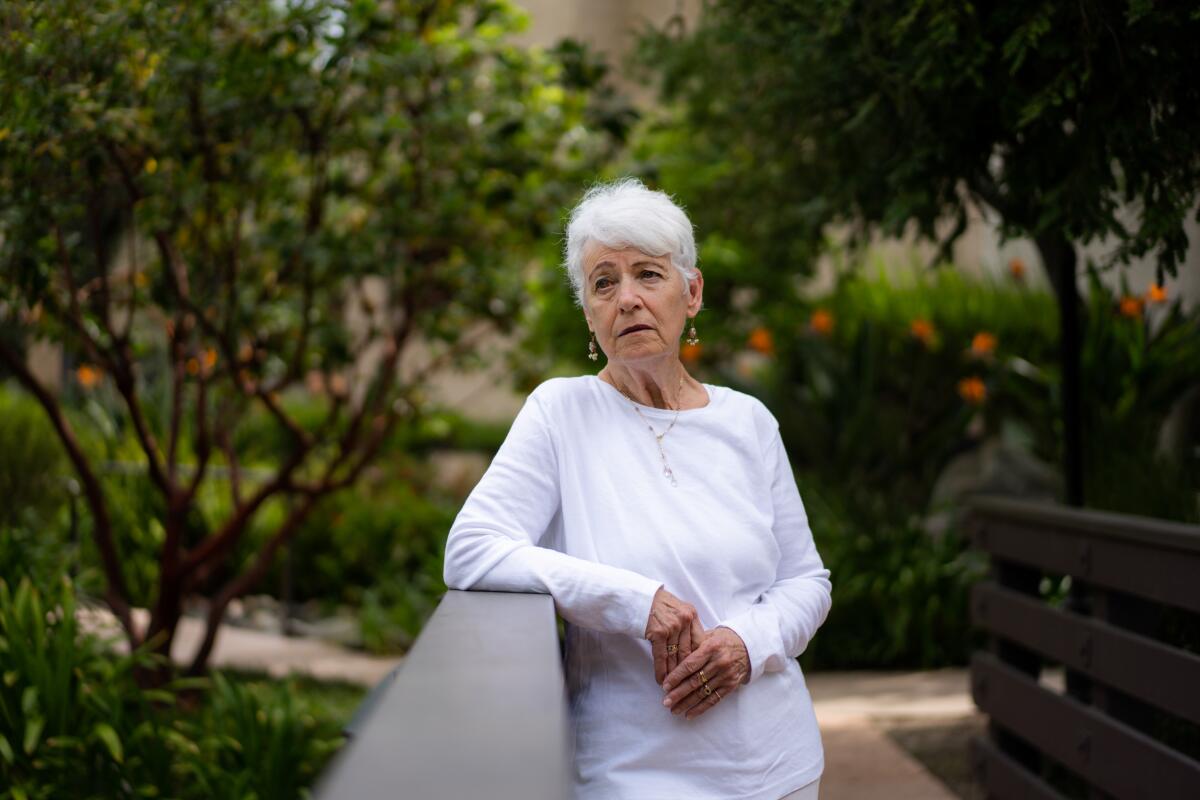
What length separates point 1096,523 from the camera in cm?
392

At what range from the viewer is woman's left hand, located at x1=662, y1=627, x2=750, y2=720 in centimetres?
230

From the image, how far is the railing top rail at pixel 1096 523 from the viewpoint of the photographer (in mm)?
3389

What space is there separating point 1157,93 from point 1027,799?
2376 millimetres

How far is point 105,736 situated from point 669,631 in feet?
8.10

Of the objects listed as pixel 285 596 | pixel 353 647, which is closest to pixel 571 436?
pixel 353 647

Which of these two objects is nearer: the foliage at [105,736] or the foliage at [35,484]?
the foliage at [105,736]

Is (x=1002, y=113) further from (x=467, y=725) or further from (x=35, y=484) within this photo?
(x=35, y=484)

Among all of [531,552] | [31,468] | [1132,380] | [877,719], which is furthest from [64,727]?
[1132,380]

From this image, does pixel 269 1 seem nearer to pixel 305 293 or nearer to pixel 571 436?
pixel 305 293

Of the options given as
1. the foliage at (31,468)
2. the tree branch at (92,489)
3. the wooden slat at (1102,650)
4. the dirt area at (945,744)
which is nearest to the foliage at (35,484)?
the foliage at (31,468)

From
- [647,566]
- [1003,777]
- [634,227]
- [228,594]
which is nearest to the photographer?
[647,566]

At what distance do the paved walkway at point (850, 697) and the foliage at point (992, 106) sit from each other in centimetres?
207

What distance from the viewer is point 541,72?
6555 mm

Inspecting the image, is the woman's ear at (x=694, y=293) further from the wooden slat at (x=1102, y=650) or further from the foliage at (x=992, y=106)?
the wooden slat at (x=1102, y=650)
